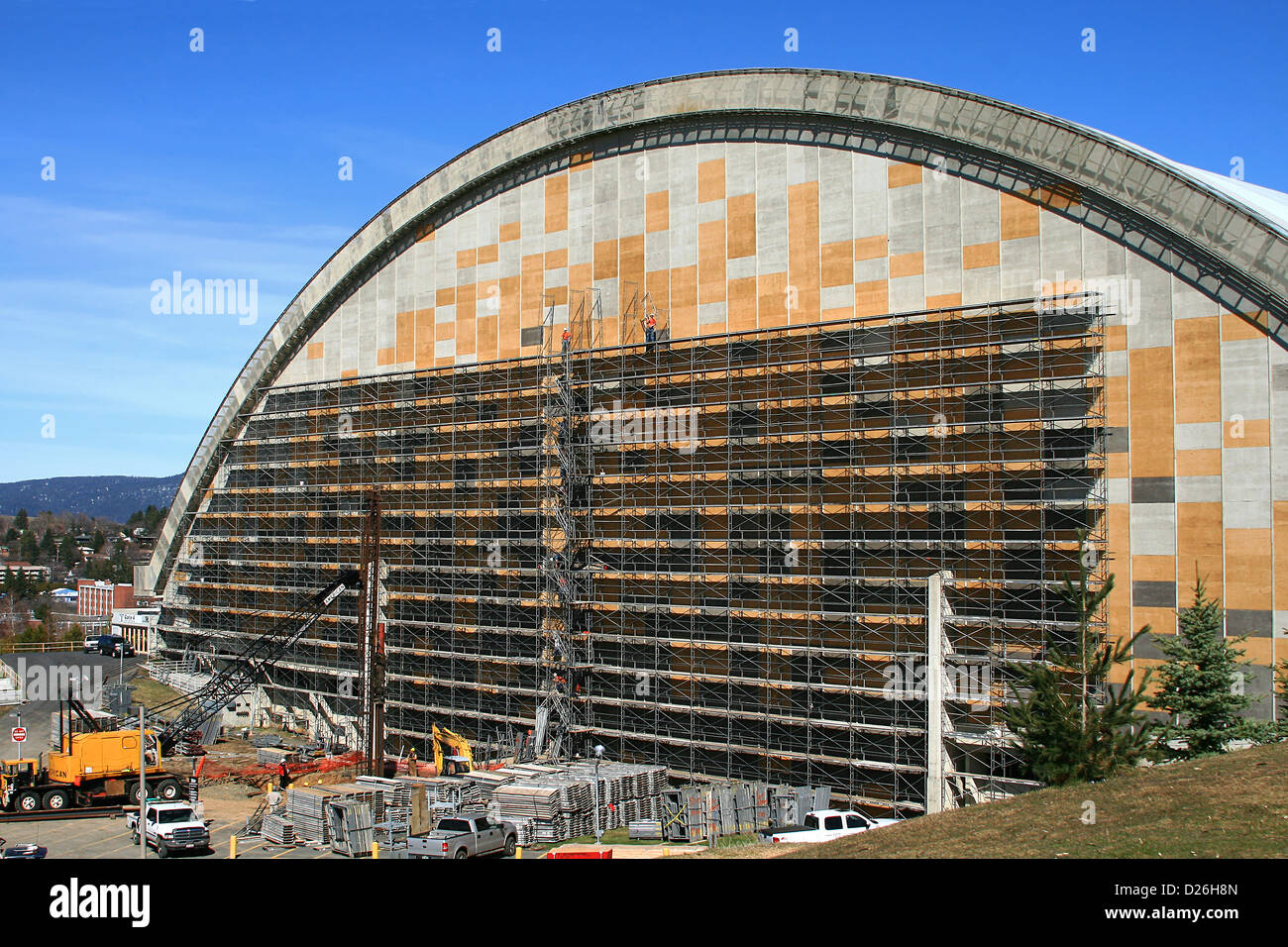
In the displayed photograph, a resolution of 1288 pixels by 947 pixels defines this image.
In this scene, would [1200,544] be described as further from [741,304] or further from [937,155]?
[741,304]

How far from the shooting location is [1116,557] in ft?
93.2

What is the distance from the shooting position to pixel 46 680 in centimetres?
5666

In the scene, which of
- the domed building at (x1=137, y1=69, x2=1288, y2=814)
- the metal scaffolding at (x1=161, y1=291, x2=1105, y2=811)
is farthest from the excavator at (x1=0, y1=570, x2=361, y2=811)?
the domed building at (x1=137, y1=69, x2=1288, y2=814)

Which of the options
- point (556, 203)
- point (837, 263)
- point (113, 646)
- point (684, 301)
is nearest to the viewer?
point (837, 263)

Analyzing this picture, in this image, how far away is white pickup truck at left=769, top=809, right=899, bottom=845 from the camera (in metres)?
25.4

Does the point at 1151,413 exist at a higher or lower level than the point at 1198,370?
lower

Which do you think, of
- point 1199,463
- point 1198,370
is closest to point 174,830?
point 1199,463

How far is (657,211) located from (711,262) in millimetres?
3489

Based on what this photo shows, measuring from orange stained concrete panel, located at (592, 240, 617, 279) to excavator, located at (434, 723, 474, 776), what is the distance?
19974 millimetres

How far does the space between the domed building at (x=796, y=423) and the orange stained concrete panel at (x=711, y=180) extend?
0.10 m

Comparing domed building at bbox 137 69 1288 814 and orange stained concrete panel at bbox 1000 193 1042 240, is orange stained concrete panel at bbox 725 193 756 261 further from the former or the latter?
orange stained concrete panel at bbox 1000 193 1042 240

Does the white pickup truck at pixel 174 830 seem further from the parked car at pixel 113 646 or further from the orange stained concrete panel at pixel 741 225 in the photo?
the parked car at pixel 113 646

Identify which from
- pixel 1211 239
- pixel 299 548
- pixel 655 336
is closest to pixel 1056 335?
pixel 1211 239
